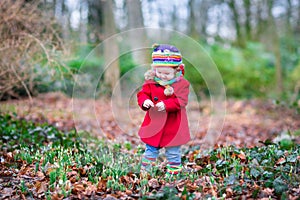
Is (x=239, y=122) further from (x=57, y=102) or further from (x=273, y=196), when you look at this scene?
(x=273, y=196)

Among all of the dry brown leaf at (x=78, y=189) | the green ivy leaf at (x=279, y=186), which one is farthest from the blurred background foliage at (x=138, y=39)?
the green ivy leaf at (x=279, y=186)

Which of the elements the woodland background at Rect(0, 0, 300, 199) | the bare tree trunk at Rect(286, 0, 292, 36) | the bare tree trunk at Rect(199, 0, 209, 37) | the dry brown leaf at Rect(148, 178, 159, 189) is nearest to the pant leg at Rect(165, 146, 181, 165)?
the woodland background at Rect(0, 0, 300, 199)

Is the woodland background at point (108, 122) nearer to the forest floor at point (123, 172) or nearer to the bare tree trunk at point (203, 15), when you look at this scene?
the forest floor at point (123, 172)

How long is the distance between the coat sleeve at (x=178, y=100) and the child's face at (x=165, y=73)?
17cm

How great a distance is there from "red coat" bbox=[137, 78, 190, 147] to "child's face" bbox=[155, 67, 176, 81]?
0.35 ft

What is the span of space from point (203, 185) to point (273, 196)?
68cm

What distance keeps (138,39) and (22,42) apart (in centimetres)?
397

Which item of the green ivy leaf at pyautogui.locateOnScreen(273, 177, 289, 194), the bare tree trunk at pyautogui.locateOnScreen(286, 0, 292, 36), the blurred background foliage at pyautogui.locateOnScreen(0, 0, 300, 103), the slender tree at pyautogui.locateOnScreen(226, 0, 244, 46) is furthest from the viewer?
the slender tree at pyautogui.locateOnScreen(226, 0, 244, 46)

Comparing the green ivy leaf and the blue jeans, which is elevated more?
the blue jeans

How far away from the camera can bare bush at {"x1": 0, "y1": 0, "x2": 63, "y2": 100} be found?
6.23 m

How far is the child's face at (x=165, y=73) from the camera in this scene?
4.08 metres

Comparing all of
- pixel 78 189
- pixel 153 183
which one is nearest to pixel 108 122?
pixel 153 183

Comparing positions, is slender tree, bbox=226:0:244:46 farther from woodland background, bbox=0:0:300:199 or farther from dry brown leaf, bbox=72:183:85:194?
dry brown leaf, bbox=72:183:85:194

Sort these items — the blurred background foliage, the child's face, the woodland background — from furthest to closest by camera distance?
Answer: 1. the blurred background foliage
2. the child's face
3. the woodland background
